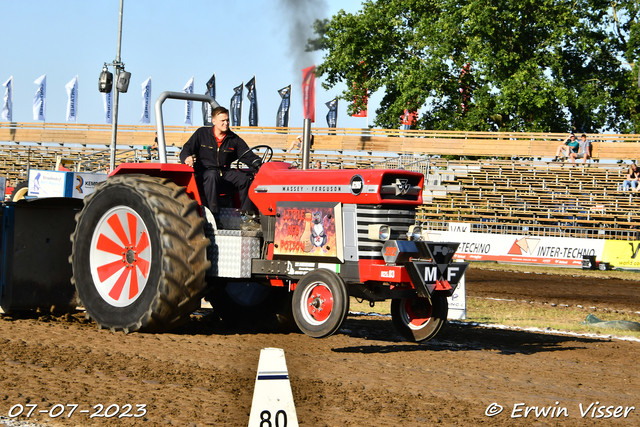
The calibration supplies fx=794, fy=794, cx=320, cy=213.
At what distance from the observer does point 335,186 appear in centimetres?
639

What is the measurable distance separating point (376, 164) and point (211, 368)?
2552cm

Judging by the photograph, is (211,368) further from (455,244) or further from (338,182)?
(455,244)

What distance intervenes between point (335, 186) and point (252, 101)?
35873 mm

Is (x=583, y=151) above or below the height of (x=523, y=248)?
above

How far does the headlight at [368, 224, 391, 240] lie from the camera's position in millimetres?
6227

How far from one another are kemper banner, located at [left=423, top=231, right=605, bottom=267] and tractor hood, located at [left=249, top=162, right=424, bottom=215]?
16160mm

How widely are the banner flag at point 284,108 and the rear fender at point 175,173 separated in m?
32.3

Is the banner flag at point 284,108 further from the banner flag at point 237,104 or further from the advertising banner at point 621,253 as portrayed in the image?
the advertising banner at point 621,253

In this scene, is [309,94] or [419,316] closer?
[419,316]

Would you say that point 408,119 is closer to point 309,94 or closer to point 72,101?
point 72,101

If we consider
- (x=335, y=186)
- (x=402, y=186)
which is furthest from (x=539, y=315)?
(x=335, y=186)

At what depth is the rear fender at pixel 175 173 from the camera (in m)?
6.95

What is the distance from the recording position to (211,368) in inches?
207

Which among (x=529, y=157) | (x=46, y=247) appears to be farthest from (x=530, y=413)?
(x=529, y=157)
